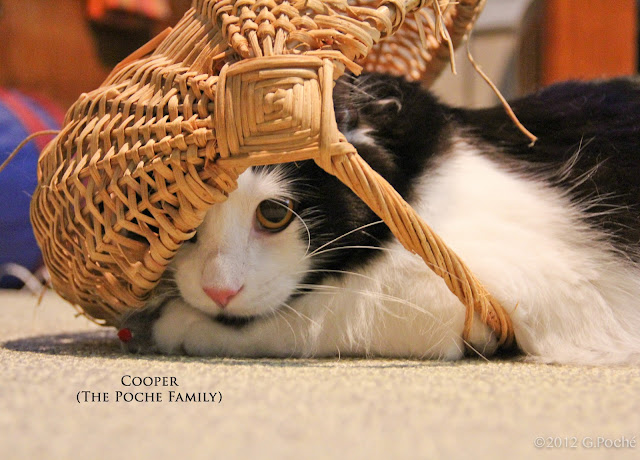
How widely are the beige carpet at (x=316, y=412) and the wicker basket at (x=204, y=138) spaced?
13 cm

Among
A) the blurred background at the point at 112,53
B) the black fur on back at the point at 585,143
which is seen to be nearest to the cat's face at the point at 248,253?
the black fur on back at the point at 585,143

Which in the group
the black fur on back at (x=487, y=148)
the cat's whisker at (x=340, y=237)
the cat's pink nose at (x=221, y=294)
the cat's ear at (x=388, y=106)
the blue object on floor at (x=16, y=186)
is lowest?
the blue object on floor at (x=16, y=186)

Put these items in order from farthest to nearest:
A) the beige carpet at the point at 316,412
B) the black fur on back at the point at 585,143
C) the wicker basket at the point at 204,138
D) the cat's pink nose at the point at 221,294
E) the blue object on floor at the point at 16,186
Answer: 1. the blue object on floor at the point at 16,186
2. the black fur on back at the point at 585,143
3. the cat's pink nose at the point at 221,294
4. the wicker basket at the point at 204,138
5. the beige carpet at the point at 316,412

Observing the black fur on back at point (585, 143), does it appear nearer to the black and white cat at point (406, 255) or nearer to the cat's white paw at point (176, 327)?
the black and white cat at point (406, 255)

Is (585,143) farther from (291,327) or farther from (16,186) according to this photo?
(16,186)

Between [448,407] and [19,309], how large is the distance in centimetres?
117

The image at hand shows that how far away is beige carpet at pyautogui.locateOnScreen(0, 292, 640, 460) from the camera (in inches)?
15.2

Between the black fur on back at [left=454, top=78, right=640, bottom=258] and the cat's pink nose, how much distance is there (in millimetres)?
470

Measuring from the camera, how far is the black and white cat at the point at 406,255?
76 cm

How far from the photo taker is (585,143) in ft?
2.92

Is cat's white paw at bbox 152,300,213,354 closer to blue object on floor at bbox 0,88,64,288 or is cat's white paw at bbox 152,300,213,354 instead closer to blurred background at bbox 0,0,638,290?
blurred background at bbox 0,0,638,290

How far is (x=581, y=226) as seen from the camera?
0.83m

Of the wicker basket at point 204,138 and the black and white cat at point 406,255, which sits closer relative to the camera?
the wicker basket at point 204,138

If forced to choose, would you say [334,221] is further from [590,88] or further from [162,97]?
[590,88]
